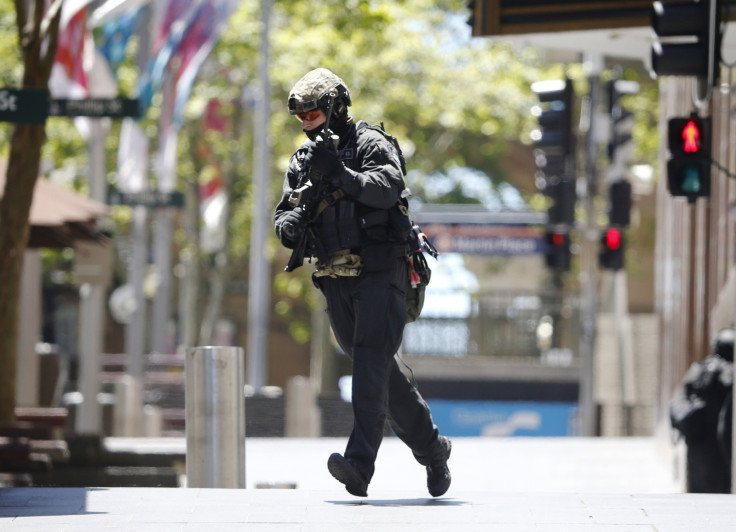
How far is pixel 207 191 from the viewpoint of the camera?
33625 mm

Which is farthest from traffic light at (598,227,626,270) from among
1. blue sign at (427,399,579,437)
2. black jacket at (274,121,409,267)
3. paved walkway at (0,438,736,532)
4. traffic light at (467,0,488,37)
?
black jacket at (274,121,409,267)

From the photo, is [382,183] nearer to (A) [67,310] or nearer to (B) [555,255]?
(B) [555,255]

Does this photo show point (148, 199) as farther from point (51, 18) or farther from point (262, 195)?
point (51, 18)

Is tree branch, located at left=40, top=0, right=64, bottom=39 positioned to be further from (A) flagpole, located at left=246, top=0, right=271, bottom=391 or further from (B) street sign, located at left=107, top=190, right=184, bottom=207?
(A) flagpole, located at left=246, top=0, right=271, bottom=391

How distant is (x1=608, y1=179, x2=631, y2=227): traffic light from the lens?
23562 millimetres

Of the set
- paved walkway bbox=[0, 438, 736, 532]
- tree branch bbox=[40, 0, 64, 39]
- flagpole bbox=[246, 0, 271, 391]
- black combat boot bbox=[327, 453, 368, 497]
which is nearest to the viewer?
paved walkway bbox=[0, 438, 736, 532]

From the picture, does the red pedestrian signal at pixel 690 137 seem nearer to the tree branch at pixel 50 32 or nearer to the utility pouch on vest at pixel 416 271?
the tree branch at pixel 50 32

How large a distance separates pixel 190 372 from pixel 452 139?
102ft

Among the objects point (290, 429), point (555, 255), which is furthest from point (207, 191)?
point (290, 429)

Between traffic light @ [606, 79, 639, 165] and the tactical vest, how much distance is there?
1665cm

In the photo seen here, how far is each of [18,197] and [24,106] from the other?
6.38 ft

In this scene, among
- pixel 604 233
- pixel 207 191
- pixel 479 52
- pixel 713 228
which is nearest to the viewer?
pixel 713 228

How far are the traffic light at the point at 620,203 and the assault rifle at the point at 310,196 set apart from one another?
16.9m

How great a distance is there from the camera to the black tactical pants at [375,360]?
6891 mm
